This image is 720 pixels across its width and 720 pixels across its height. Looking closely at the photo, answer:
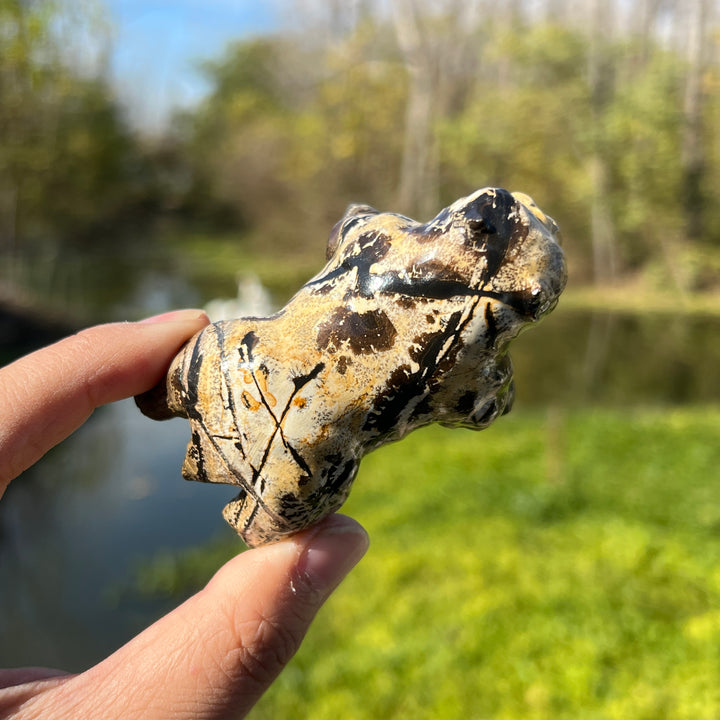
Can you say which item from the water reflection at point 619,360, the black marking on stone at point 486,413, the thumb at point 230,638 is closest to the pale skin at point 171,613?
the thumb at point 230,638

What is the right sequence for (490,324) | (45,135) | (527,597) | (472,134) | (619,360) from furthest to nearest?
1. (472,134)
2. (45,135)
3. (619,360)
4. (527,597)
5. (490,324)

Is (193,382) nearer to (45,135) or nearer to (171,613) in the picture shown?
(171,613)

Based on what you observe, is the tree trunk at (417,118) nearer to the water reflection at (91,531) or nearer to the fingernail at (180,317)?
the water reflection at (91,531)

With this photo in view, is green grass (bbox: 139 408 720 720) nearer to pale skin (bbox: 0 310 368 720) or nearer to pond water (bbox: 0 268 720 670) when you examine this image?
pond water (bbox: 0 268 720 670)

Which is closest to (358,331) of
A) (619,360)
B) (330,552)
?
(330,552)

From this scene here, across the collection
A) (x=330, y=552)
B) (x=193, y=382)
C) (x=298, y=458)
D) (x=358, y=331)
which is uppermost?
(x=358, y=331)

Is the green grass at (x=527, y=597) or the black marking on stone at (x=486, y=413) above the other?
the black marking on stone at (x=486, y=413)

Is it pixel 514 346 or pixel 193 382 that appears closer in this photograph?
pixel 193 382

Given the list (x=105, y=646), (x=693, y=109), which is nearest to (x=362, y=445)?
(x=105, y=646)
